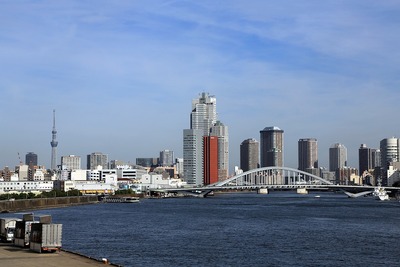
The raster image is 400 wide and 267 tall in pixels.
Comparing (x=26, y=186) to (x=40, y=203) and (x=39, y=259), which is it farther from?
(x=39, y=259)

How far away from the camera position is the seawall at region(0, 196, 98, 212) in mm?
99250

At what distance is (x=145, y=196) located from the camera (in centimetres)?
19738

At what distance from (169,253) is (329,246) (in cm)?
1224

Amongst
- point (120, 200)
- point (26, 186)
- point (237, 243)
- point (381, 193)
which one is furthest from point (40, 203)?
point (381, 193)

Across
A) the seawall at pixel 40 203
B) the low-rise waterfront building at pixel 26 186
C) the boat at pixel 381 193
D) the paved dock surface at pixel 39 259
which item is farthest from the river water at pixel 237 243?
the low-rise waterfront building at pixel 26 186

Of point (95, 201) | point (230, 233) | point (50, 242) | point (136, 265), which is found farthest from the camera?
point (95, 201)

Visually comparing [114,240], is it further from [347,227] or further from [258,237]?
[347,227]

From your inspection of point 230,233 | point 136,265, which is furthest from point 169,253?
point 230,233

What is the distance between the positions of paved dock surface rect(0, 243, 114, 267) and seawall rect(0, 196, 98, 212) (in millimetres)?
65729

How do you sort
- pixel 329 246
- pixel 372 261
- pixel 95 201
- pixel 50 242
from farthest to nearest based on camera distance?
1. pixel 95 201
2. pixel 329 246
3. pixel 372 261
4. pixel 50 242

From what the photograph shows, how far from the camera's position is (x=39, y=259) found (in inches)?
1159

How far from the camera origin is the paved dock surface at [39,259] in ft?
91.2

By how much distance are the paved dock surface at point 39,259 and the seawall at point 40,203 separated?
65.7m

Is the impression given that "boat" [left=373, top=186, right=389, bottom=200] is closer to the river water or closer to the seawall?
the seawall
